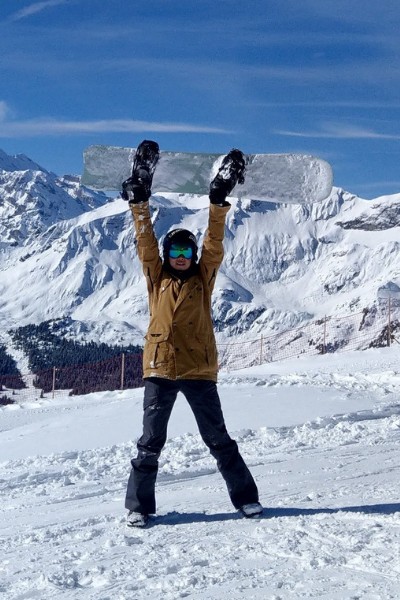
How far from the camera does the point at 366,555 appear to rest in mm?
3535

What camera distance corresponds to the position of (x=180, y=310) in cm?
455

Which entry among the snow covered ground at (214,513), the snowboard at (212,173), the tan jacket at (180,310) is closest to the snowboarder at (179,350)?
the tan jacket at (180,310)

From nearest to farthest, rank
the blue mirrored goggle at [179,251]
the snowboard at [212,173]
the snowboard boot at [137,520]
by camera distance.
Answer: the snowboard boot at [137,520], the blue mirrored goggle at [179,251], the snowboard at [212,173]

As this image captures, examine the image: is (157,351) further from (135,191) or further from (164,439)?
(135,191)

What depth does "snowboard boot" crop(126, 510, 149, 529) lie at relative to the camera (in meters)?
4.40

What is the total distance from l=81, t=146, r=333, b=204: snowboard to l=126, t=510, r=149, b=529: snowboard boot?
241 cm

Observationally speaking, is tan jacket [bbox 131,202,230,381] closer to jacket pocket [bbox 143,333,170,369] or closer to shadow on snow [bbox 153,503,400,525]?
jacket pocket [bbox 143,333,170,369]

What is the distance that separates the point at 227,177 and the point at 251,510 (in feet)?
6.61

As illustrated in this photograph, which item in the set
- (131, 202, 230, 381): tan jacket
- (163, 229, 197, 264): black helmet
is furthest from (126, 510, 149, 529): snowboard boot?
(163, 229, 197, 264): black helmet

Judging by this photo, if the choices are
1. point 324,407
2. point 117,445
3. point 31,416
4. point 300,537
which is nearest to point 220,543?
point 300,537

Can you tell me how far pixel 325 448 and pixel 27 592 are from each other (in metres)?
4.20

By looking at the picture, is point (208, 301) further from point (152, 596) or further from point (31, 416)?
point (31, 416)

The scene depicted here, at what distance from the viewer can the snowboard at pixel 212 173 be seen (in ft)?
19.3

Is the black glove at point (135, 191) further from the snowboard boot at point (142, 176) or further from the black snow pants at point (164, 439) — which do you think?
the black snow pants at point (164, 439)
